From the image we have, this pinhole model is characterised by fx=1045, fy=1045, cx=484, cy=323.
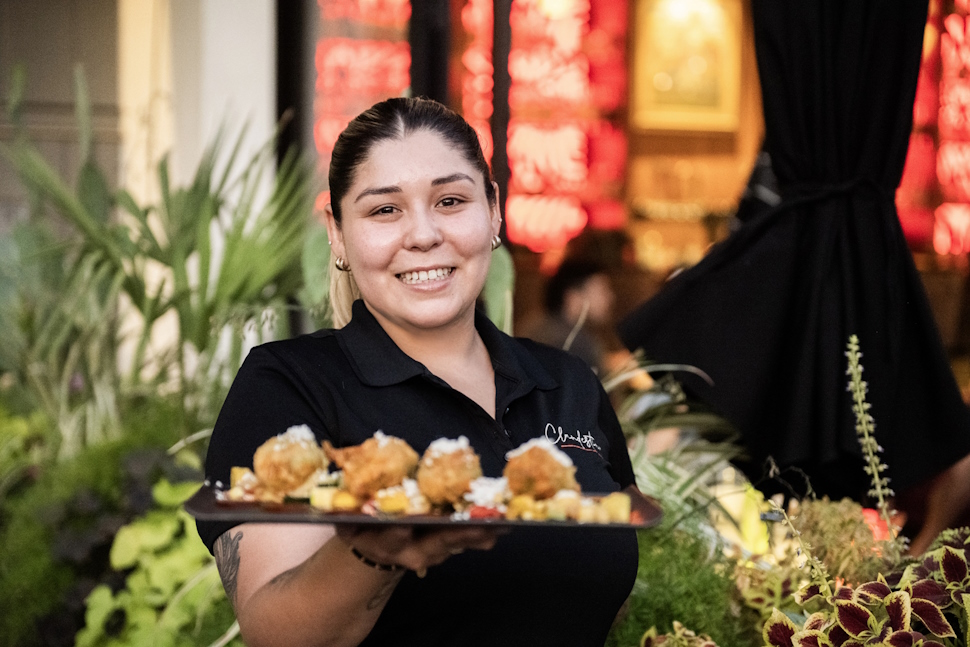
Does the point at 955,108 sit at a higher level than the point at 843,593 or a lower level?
higher

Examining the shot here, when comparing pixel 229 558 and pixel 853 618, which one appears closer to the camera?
pixel 229 558

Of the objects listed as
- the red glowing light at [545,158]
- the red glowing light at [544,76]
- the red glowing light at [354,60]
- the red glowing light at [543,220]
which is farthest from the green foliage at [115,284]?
the red glowing light at [544,76]

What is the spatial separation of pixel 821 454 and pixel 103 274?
6.01 ft

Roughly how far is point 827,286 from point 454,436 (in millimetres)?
1082

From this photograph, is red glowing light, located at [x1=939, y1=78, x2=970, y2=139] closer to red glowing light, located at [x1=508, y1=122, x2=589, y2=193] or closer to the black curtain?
red glowing light, located at [x1=508, y1=122, x2=589, y2=193]

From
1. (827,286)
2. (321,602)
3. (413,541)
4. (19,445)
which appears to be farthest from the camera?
(19,445)

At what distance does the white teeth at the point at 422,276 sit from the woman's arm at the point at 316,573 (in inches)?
12.9

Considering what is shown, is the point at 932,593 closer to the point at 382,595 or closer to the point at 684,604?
the point at 684,604

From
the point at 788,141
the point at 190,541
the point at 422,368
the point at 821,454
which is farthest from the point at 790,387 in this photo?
the point at 190,541

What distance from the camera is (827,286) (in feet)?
6.66

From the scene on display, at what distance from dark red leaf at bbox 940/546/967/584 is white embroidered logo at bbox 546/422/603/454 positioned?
0.49m

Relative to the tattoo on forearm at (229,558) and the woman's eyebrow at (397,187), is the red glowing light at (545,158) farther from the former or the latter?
the tattoo on forearm at (229,558)

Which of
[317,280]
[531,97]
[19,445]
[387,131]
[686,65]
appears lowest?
[19,445]

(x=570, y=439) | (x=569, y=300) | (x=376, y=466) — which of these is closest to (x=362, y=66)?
(x=569, y=300)
